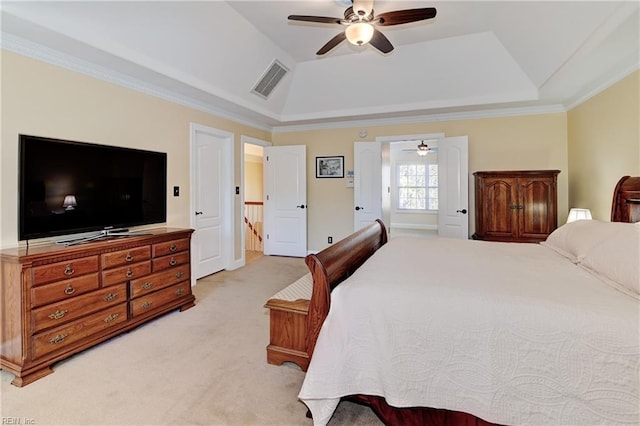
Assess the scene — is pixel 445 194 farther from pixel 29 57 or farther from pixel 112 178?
pixel 29 57

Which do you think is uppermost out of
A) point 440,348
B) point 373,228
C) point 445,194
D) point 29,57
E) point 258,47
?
point 258,47

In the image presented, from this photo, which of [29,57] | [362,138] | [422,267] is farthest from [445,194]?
[29,57]

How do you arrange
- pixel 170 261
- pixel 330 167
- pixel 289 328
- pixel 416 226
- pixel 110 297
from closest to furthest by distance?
pixel 289 328 < pixel 110 297 < pixel 170 261 < pixel 330 167 < pixel 416 226

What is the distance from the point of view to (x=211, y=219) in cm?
480

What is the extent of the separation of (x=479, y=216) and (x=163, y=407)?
4.35 meters

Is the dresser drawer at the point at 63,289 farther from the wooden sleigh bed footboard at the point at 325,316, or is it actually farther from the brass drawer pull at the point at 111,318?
the wooden sleigh bed footboard at the point at 325,316

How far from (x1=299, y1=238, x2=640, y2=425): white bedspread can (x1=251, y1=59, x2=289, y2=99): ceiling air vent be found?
365 centimetres

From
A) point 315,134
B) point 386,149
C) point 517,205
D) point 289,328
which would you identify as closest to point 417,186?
point 386,149

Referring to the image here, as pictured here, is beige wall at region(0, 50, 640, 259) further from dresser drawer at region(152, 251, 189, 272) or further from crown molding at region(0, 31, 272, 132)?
dresser drawer at region(152, 251, 189, 272)

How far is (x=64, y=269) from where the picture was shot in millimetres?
2359

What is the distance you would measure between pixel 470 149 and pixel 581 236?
10.5ft

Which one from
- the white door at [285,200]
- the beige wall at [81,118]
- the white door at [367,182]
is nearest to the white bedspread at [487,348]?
the beige wall at [81,118]

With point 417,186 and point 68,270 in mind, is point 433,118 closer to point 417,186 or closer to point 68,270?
point 417,186

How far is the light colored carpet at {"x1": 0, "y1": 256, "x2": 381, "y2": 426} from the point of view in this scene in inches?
71.3
